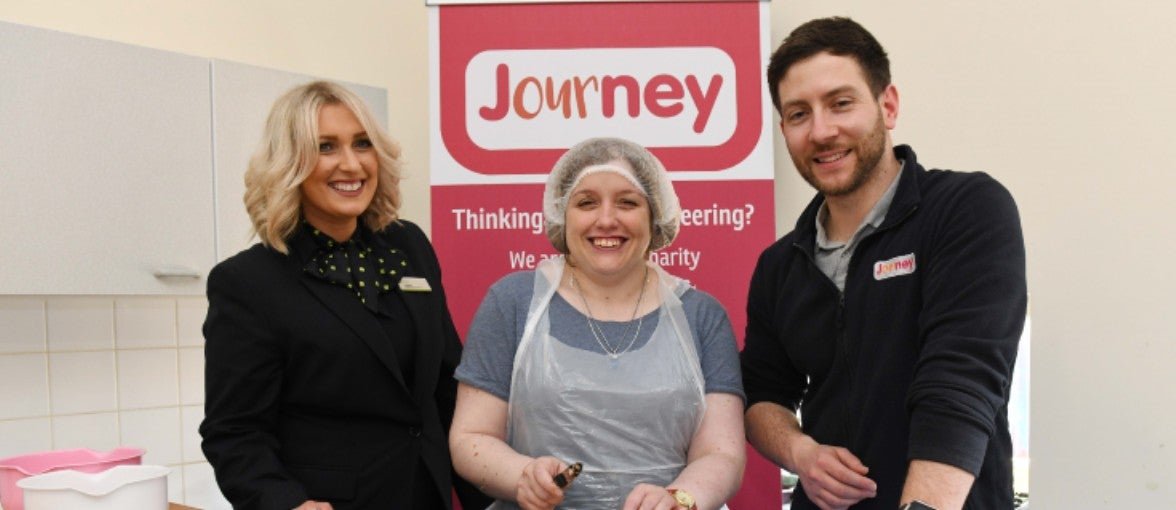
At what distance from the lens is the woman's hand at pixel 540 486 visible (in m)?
1.50

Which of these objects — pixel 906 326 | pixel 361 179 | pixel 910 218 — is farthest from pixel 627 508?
pixel 361 179

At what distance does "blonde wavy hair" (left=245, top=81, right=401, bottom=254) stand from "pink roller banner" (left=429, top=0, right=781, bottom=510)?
635 mm

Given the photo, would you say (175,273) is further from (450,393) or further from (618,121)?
(618,121)

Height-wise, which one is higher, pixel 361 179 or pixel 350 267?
pixel 361 179

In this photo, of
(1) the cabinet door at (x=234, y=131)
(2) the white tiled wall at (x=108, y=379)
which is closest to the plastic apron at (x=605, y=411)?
(1) the cabinet door at (x=234, y=131)

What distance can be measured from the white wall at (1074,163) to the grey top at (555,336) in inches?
43.4

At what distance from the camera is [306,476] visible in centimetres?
172

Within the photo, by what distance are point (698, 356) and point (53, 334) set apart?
5.85 feet

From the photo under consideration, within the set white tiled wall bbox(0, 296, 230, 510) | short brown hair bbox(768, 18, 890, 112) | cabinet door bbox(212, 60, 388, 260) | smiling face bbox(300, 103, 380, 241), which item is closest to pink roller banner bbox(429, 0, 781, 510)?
cabinet door bbox(212, 60, 388, 260)

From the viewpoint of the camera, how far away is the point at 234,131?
Answer: 2541 millimetres

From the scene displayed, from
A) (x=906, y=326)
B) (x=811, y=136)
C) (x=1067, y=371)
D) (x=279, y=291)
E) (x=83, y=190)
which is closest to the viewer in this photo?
(x=906, y=326)

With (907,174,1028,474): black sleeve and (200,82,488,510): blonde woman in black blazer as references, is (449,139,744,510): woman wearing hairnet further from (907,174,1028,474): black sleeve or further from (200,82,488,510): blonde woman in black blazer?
(907,174,1028,474): black sleeve

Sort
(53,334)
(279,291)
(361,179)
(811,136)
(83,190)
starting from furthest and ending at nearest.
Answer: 1. (53,334)
2. (83,190)
3. (361,179)
4. (279,291)
5. (811,136)

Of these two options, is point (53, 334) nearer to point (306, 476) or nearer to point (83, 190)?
point (83, 190)
